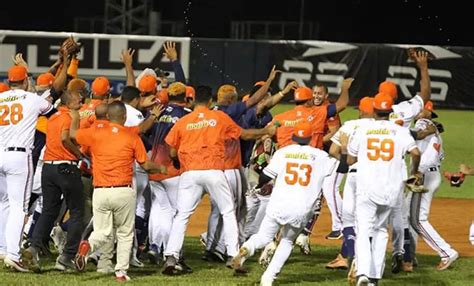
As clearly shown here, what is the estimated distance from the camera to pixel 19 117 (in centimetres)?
1127

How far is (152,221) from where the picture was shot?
12219mm

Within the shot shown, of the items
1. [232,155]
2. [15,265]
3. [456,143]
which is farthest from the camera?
[456,143]

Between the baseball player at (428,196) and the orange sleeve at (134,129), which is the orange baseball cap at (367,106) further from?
the orange sleeve at (134,129)

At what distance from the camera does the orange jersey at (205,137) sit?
1145 cm

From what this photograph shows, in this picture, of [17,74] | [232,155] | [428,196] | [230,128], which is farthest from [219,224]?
[17,74]

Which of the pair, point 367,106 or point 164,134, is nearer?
point 367,106

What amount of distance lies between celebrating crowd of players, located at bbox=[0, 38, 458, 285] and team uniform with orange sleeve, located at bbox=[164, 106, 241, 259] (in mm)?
13

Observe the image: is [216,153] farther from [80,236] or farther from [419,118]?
[419,118]

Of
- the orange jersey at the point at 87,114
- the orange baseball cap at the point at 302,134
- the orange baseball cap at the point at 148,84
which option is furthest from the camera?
the orange baseball cap at the point at 148,84

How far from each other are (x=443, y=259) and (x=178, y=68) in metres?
3.88

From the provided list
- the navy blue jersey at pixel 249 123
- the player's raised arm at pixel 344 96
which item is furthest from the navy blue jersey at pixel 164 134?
the player's raised arm at pixel 344 96

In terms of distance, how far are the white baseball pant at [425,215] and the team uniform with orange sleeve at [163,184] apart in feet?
8.91

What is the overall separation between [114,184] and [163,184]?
155cm

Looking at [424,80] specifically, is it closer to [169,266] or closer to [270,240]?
[270,240]
